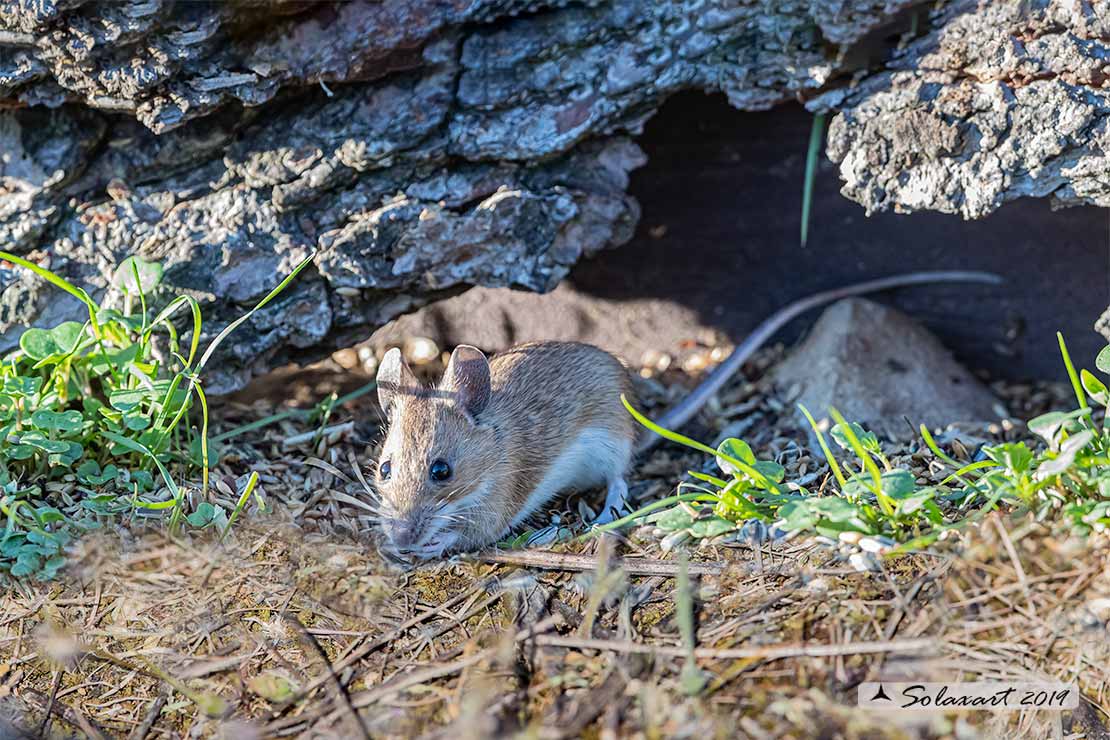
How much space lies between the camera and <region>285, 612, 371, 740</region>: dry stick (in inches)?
110

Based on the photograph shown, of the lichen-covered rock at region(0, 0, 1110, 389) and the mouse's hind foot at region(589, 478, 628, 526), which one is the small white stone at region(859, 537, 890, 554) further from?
the lichen-covered rock at region(0, 0, 1110, 389)

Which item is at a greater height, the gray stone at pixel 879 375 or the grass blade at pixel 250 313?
the grass blade at pixel 250 313

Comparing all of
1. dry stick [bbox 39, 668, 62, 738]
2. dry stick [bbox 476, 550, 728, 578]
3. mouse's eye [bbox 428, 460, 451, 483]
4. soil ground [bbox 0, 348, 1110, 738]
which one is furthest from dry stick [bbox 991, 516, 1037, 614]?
dry stick [bbox 39, 668, 62, 738]

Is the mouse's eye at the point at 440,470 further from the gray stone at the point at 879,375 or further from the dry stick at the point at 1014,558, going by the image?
the dry stick at the point at 1014,558

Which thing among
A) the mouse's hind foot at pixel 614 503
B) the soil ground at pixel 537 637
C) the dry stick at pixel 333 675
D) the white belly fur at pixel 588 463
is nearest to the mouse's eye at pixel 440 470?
the soil ground at pixel 537 637

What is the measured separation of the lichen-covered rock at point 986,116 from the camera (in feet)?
13.0

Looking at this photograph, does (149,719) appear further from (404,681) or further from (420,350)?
(420,350)

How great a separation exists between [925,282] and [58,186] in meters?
4.53

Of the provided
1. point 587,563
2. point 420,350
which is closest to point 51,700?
point 587,563

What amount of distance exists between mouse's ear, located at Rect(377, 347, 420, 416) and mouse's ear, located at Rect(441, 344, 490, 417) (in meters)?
0.16

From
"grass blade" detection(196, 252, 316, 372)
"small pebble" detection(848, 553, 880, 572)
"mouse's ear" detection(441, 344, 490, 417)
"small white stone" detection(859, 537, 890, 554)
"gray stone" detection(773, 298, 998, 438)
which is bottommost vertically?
"gray stone" detection(773, 298, 998, 438)

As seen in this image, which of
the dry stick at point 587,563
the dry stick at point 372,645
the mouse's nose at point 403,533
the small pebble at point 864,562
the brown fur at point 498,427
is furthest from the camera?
the brown fur at point 498,427

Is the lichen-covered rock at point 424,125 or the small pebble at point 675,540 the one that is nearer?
the small pebble at point 675,540

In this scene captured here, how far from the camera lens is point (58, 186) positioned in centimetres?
463
